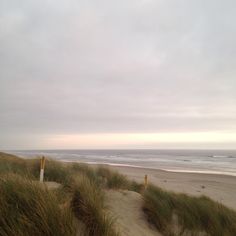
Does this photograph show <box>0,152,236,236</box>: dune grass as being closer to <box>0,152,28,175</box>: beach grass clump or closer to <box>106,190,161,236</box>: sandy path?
<box>106,190,161,236</box>: sandy path

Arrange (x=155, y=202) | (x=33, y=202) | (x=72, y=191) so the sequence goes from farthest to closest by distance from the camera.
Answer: (x=155, y=202)
(x=72, y=191)
(x=33, y=202)

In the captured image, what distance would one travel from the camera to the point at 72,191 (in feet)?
18.0

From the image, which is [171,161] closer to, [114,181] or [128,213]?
[114,181]

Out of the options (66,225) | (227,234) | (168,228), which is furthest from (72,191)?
(227,234)

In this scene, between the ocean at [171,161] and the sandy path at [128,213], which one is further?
the ocean at [171,161]

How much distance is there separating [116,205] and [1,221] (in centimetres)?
359

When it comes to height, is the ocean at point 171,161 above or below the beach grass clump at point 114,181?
below

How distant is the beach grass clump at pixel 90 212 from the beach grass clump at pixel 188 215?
1.64m

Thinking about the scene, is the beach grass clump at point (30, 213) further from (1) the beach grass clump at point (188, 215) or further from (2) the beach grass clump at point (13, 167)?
(1) the beach grass clump at point (188, 215)

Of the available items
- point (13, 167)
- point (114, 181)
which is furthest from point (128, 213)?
point (13, 167)

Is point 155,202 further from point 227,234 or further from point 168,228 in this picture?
point 227,234

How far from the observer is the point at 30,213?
12.3 ft

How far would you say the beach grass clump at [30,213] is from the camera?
11.5ft

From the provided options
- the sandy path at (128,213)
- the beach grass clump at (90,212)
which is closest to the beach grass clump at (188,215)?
the sandy path at (128,213)
